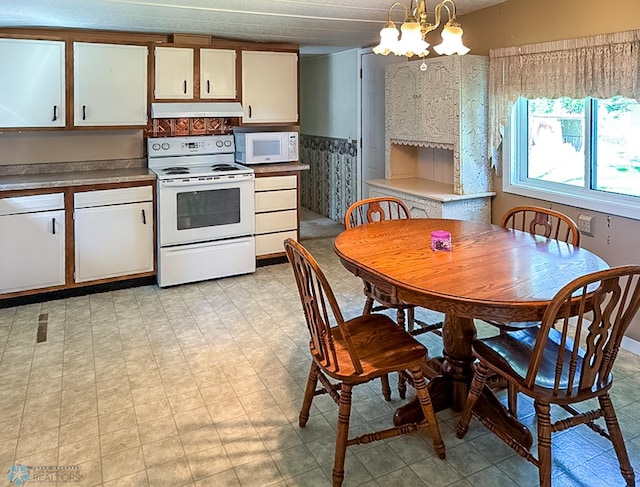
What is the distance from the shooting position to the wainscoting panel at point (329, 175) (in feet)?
21.2

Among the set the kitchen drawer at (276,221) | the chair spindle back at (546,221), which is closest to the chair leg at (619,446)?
the chair spindle back at (546,221)

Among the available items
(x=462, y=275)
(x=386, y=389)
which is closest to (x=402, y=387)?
(x=386, y=389)

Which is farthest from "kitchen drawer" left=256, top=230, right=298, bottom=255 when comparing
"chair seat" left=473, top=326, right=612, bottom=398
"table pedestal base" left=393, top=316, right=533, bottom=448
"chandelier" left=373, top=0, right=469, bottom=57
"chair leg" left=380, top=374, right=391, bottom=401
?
"chair seat" left=473, top=326, right=612, bottom=398

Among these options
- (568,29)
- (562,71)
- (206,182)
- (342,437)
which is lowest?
(342,437)

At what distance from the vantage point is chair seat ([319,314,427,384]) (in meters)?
2.03

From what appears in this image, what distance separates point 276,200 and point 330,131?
215 centimetres

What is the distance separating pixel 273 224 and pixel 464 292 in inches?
130

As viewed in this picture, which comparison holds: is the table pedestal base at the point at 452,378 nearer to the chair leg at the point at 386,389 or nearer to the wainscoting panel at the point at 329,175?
the chair leg at the point at 386,389

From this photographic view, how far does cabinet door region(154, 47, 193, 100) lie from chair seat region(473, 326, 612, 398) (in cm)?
353

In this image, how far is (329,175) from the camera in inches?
274

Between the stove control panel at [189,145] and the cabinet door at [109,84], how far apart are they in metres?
0.28

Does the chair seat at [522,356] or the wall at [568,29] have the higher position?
the wall at [568,29]

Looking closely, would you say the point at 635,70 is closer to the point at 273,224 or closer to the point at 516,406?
the point at 516,406

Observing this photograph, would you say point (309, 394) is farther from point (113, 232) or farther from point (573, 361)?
point (113, 232)
